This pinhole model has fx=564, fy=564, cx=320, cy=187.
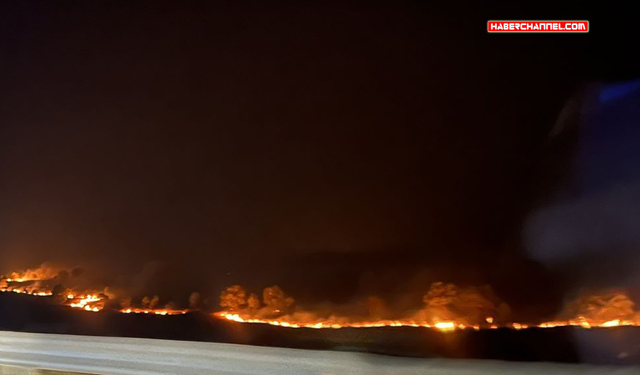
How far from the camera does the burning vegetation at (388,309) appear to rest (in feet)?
3.71

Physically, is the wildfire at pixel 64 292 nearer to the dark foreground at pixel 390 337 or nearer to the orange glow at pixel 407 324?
the dark foreground at pixel 390 337

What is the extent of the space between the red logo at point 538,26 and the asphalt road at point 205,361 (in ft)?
2.28

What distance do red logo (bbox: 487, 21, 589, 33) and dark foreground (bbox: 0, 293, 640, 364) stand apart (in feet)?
2.06

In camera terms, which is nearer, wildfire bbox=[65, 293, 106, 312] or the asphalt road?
the asphalt road

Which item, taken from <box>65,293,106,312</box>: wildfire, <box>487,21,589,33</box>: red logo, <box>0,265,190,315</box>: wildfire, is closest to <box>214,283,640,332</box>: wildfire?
<box>0,265,190,315</box>: wildfire

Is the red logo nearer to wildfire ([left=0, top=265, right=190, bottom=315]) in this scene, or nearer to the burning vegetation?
the burning vegetation

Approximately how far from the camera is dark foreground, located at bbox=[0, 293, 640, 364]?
109 cm

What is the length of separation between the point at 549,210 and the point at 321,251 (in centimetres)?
49

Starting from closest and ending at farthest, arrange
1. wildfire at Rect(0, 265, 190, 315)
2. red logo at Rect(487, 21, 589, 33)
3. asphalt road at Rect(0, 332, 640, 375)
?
asphalt road at Rect(0, 332, 640, 375)
red logo at Rect(487, 21, 589, 33)
wildfire at Rect(0, 265, 190, 315)

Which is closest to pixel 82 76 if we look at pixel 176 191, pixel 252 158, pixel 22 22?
pixel 22 22

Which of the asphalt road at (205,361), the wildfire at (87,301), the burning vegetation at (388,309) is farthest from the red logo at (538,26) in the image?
the wildfire at (87,301)

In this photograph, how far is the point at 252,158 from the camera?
1344 millimetres

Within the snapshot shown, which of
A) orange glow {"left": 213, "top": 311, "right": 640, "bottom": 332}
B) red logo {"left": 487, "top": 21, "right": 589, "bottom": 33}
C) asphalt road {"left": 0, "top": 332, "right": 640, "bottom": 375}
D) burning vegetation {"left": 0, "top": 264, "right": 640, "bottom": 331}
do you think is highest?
red logo {"left": 487, "top": 21, "right": 589, "bottom": 33}

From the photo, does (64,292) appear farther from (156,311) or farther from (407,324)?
(407,324)
